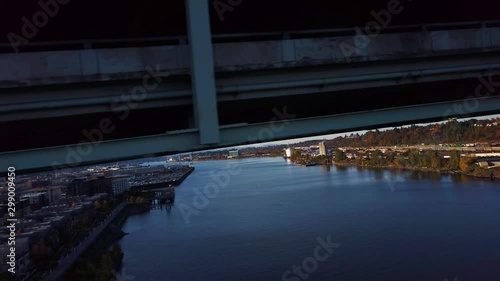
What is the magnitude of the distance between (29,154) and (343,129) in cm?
129

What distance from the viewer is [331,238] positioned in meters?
8.00

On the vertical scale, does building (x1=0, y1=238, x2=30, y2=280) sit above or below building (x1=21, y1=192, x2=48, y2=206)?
below

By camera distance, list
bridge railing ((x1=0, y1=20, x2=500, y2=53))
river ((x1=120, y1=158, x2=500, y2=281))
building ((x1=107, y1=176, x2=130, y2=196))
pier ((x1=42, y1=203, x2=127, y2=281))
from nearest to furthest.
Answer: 1. bridge railing ((x1=0, y1=20, x2=500, y2=53))
2. river ((x1=120, y1=158, x2=500, y2=281))
3. pier ((x1=42, y1=203, x2=127, y2=281))
4. building ((x1=107, y1=176, x2=130, y2=196))

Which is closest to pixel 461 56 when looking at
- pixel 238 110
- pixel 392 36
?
pixel 392 36

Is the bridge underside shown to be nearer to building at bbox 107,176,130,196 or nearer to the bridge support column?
the bridge support column

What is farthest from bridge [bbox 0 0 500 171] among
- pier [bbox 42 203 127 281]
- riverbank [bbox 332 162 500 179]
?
riverbank [bbox 332 162 500 179]

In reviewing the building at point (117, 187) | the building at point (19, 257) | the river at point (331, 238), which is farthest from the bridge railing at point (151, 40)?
the building at point (117, 187)

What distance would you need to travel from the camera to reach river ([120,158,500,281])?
6.42 metres

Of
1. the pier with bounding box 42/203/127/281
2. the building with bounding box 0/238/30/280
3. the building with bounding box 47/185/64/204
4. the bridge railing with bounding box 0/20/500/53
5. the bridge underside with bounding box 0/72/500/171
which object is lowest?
the pier with bounding box 42/203/127/281

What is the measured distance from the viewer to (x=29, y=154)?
4.93 feet

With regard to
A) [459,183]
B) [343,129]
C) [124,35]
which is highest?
[124,35]

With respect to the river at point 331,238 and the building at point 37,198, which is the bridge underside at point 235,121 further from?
the building at point 37,198

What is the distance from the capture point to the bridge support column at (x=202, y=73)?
1.67 meters

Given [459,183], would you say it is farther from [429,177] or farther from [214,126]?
[214,126]
